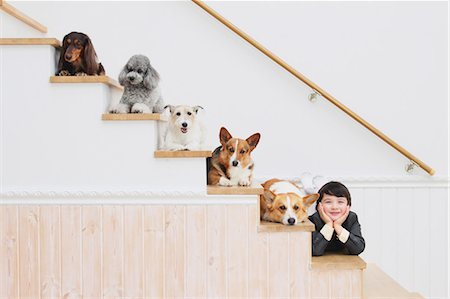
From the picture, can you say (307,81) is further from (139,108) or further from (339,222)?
(139,108)

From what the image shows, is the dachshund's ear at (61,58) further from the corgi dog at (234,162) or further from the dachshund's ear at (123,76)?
the corgi dog at (234,162)

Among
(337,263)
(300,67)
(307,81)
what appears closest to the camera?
(337,263)

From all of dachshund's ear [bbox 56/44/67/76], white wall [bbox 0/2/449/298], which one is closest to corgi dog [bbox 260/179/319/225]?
white wall [bbox 0/2/449/298]

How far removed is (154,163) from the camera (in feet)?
9.99

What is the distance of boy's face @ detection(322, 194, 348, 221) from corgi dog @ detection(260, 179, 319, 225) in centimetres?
9

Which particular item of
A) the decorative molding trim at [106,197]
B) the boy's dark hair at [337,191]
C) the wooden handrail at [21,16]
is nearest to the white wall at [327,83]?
the wooden handrail at [21,16]

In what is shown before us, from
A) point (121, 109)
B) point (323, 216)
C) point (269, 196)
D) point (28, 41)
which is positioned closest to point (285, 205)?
point (269, 196)

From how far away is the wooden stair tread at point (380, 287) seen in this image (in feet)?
9.93

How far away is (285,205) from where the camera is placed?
3.03 meters

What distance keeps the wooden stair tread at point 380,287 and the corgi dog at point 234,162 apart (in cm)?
81

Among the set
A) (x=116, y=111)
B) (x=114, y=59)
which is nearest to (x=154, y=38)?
(x=114, y=59)

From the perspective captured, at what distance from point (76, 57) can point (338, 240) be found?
1.59 meters

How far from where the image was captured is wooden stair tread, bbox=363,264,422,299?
3.03 metres

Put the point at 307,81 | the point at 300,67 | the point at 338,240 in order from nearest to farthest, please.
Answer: the point at 338,240
the point at 307,81
the point at 300,67
